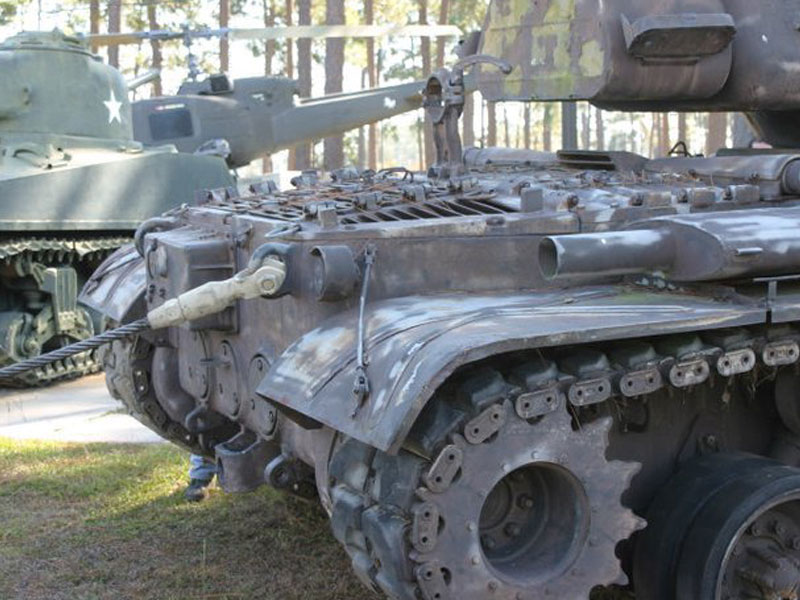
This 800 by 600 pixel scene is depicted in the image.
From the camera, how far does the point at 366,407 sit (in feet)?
12.0

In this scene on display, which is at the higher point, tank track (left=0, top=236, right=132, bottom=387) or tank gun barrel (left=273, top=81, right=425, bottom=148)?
tank gun barrel (left=273, top=81, right=425, bottom=148)

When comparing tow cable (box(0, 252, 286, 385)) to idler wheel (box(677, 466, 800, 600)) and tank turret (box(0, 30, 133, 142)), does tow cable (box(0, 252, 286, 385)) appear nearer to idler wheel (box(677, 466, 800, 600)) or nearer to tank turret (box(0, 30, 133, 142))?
idler wheel (box(677, 466, 800, 600))

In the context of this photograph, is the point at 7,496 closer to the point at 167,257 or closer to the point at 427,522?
the point at 167,257

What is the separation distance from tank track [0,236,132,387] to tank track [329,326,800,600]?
670 cm

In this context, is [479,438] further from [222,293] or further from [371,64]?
[371,64]

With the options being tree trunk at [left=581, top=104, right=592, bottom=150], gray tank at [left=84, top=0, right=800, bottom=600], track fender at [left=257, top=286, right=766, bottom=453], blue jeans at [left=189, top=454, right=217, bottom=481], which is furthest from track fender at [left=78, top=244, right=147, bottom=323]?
tree trunk at [left=581, top=104, right=592, bottom=150]

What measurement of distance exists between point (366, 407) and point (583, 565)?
92 centimetres

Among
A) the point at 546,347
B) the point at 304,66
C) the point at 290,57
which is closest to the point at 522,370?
the point at 546,347

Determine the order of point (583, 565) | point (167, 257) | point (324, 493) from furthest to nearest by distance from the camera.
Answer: point (167, 257)
point (324, 493)
point (583, 565)

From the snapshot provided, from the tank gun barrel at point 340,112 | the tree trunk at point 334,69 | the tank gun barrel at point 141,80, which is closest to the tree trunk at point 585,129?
the tree trunk at point 334,69

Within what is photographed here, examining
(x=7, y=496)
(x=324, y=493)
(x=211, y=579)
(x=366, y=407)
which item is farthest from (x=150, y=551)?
(x=366, y=407)

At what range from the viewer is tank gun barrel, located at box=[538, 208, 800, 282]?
13.1 ft

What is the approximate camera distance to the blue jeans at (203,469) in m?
6.73

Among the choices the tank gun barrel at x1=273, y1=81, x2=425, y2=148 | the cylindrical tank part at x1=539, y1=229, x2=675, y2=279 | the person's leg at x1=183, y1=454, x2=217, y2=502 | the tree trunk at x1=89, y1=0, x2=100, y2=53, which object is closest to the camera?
the cylindrical tank part at x1=539, y1=229, x2=675, y2=279
